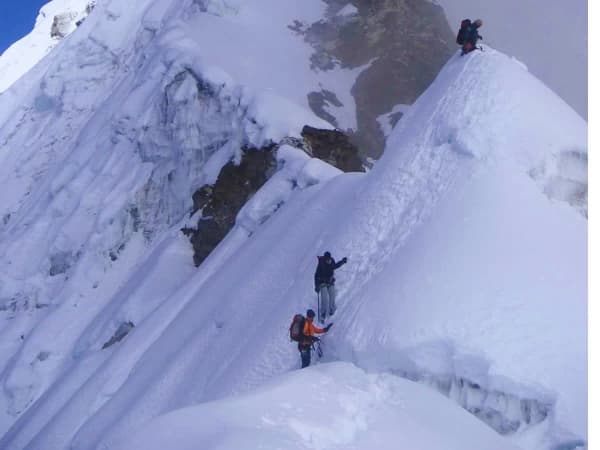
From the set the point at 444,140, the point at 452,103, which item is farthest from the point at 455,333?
the point at 452,103

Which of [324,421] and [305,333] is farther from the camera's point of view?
[305,333]

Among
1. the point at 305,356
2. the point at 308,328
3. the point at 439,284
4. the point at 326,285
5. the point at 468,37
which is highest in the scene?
the point at 468,37

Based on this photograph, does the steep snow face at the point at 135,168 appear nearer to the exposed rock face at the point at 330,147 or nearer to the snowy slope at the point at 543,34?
the exposed rock face at the point at 330,147

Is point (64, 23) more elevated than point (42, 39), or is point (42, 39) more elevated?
point (64, 23)

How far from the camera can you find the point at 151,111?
3591cm

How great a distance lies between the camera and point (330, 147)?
28312mm

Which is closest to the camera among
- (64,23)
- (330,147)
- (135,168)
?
(330,147)

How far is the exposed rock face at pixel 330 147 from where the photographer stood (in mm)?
28141

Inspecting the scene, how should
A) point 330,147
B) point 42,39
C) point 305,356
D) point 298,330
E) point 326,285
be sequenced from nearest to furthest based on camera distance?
point 298,330, point 305,356, point 326,285, point 330,147, point 42,39

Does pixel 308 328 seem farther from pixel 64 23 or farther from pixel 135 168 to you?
pixel 64 23

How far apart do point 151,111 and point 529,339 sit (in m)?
29.3

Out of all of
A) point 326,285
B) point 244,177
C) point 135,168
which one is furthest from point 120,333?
point 326,285

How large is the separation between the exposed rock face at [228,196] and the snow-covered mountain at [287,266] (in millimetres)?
466

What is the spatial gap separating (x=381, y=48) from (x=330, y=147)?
13.7m
